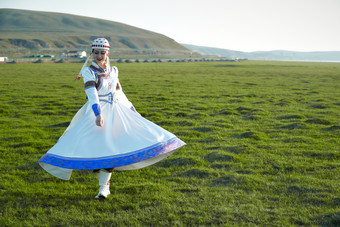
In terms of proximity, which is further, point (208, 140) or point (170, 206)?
point (208, 140)

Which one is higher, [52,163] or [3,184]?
[52,163]

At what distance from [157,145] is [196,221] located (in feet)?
4.64

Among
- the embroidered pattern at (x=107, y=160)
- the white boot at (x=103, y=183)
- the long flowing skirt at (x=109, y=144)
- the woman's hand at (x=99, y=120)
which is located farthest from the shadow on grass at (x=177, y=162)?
the woman's hand at (x=99, y=120)

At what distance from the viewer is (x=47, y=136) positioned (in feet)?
36.8

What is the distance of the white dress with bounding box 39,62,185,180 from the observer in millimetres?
5555

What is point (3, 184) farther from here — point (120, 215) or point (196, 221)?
point (196, 221)

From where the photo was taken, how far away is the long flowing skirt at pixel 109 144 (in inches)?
218

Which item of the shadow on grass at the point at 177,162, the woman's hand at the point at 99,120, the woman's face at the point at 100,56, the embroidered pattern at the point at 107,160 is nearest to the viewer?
the embroidered pattern at the point at 107,160

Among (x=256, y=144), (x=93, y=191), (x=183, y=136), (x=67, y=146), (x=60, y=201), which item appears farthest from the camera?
(x=183, y=136)

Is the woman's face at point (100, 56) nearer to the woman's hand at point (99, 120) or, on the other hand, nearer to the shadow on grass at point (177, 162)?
the woman's hand at point (99, 120)

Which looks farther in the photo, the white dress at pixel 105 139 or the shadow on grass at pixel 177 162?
the shadow on grass at pixel 177 162

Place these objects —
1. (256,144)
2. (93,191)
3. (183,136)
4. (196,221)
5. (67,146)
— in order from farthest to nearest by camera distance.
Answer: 1. (183,136)
2. (256,144)
3. (93,191)
4. (67,146)
5. (196,221)

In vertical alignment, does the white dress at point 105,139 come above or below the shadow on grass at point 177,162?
above

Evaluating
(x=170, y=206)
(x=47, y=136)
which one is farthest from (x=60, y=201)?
(x=47, y=136)
